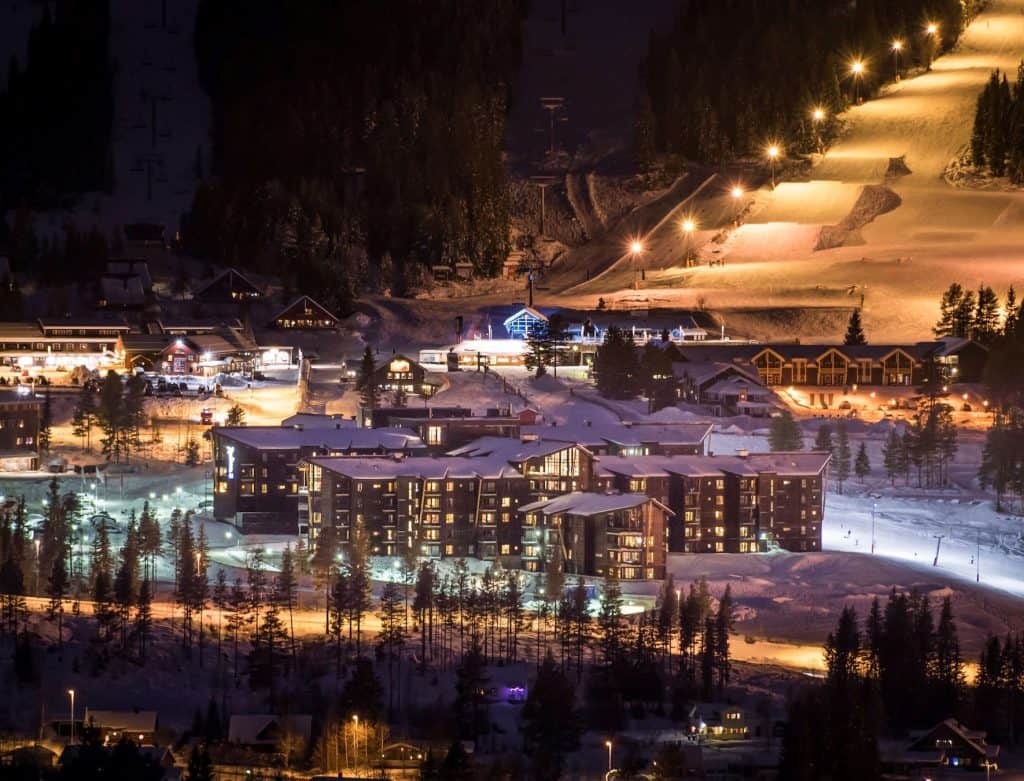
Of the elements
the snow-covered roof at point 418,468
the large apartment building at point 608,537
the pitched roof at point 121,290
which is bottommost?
the large apartment building at point 608,537

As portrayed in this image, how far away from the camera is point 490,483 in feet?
270

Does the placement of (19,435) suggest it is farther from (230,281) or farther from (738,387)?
(230,281)

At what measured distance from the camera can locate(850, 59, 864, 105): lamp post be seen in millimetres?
156125

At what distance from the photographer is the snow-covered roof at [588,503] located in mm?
79062

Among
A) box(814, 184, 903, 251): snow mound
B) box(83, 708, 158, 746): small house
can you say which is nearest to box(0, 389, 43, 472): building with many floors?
box(83, 708, 158, 746): small house

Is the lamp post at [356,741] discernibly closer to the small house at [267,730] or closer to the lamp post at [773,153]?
the small house at [267,730]

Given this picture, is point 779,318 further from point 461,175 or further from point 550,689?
point 550,689

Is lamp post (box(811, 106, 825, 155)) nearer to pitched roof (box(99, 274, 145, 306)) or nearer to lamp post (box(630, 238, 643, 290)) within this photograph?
lamp post (box(630, 238, 643, 290))

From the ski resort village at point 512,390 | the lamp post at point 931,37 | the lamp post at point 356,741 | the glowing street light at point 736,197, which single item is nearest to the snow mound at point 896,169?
the ski resort village at point 512,390

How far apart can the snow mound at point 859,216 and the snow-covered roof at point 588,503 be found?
55688 mm

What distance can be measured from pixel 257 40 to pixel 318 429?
75.3 m

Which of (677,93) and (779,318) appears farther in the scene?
(677,93)

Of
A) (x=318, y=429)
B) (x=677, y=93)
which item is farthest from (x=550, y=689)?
(x=677, y=93)

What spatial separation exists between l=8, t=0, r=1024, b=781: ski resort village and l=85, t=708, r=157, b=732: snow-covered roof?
124mm
